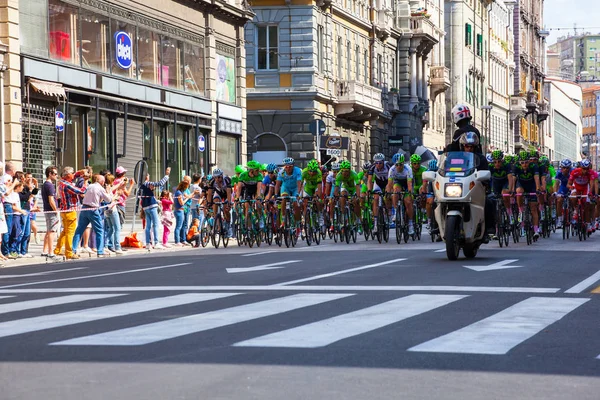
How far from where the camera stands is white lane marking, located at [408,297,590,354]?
8.53m

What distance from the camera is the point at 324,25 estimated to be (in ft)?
177

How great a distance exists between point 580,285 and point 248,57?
3916 centimetres

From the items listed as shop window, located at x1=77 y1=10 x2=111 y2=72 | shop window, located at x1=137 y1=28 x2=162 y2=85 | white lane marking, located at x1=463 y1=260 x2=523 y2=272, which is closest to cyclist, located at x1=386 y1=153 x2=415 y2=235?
white lane marking, located at x1=463 y1=260 x2=523 y2=272

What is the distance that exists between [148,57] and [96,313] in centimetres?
2758

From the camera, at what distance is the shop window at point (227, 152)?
145 ft

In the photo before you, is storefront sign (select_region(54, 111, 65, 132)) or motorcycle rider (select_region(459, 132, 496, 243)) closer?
motorcycle rider (select_region(459, 132, 496, 243))

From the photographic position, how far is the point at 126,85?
A: 35.8m

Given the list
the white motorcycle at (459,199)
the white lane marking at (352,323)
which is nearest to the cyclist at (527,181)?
the white motorcycle at (459,199)

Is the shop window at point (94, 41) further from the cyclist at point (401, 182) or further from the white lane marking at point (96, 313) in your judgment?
the white lane marking at point (96, 313)

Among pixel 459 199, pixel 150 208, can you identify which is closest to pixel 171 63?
pixel 150 208

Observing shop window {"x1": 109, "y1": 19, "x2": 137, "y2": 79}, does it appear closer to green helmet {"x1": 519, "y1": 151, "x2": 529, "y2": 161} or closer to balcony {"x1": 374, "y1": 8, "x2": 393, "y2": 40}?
green helmet {"x1": 519, "y1": 151, "x2": 529, "y2": 161}

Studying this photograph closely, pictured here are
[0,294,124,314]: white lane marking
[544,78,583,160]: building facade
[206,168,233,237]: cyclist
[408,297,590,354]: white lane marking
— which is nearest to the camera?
[408,297,590,354]: white lane marking

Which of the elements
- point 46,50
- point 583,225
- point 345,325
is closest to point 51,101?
point 46,50

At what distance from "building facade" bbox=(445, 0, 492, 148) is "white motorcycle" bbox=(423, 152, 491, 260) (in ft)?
222
